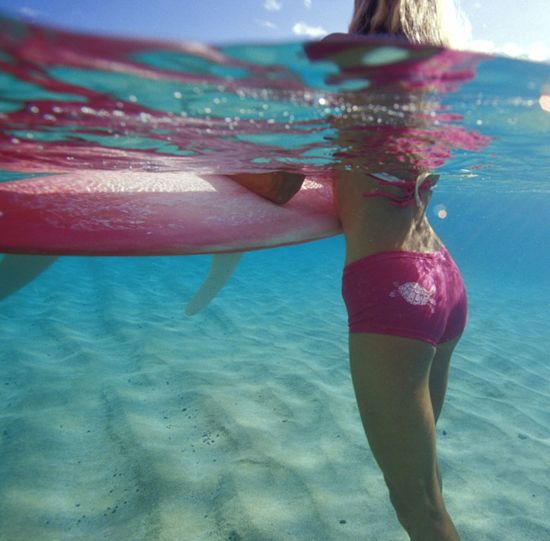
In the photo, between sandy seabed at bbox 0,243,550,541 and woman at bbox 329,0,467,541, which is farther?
sandy seabed at bbox 0,243,550,541

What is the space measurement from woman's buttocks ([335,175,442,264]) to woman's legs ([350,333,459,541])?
1.81 ft

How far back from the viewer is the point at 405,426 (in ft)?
6.51

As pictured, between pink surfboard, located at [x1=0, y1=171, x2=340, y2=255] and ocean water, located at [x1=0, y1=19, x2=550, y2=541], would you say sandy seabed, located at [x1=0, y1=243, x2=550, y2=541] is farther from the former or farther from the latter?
pink surfboard, located at [x1=0, y1=171, x2=340, y2=255]

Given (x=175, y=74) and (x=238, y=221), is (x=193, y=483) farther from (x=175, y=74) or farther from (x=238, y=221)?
(x=175, y=74)

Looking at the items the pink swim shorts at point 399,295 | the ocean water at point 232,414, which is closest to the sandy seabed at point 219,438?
the ocean water at point 232,414

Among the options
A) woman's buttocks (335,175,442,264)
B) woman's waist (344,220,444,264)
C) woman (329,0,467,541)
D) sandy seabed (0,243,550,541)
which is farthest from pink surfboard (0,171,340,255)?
sandy seabed (0,243,550,541)

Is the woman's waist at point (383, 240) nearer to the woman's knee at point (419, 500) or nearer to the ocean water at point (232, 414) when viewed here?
the ocean water at point (232, 414)

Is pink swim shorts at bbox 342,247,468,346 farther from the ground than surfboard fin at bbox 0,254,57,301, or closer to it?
farther from the ground

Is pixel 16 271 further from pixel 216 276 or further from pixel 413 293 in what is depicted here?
pixel 413 293

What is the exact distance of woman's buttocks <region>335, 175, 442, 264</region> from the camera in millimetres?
2258

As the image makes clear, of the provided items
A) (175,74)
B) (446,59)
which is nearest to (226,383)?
(175,74)

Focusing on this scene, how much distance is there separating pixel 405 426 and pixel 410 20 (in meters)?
2.20

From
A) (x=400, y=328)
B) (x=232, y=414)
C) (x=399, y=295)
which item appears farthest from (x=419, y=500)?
(x=232, y=414)

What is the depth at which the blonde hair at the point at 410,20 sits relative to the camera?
2.03 m
